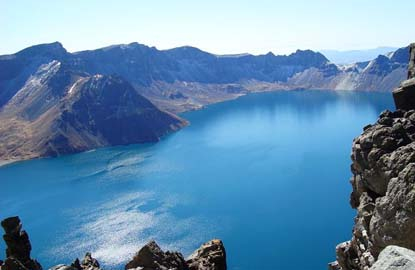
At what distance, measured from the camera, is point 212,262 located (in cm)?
3469

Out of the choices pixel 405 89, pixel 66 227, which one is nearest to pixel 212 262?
pixel 405 89

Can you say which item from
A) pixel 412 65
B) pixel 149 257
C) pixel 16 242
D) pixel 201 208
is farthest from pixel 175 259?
pixel 201 208

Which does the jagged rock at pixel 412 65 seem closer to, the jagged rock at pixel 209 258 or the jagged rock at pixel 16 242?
the jagged rock at pixel 209 258

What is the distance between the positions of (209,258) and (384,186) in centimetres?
1392

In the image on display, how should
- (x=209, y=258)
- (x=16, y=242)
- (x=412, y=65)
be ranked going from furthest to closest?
(x=412, y=65) < (x=16, y=242) < (x=209, y=258)

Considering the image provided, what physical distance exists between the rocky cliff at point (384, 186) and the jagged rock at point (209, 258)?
10009 millimetres

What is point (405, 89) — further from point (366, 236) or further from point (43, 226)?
point (43, 226)

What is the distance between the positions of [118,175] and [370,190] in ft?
529

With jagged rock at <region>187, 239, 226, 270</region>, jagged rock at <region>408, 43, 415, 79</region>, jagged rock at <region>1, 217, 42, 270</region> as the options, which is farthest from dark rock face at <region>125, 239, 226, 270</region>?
jagged rock at <region>408, 43, 415, 79</region>

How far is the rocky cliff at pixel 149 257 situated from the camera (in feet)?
108

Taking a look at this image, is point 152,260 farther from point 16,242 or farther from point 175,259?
point 16,242

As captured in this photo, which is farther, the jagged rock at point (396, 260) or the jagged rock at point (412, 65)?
the jagged rock at point (412, 65)

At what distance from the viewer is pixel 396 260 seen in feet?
38.5

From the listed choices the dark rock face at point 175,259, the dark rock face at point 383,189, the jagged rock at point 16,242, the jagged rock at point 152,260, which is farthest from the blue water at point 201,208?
the jagged rock at point 16,242
